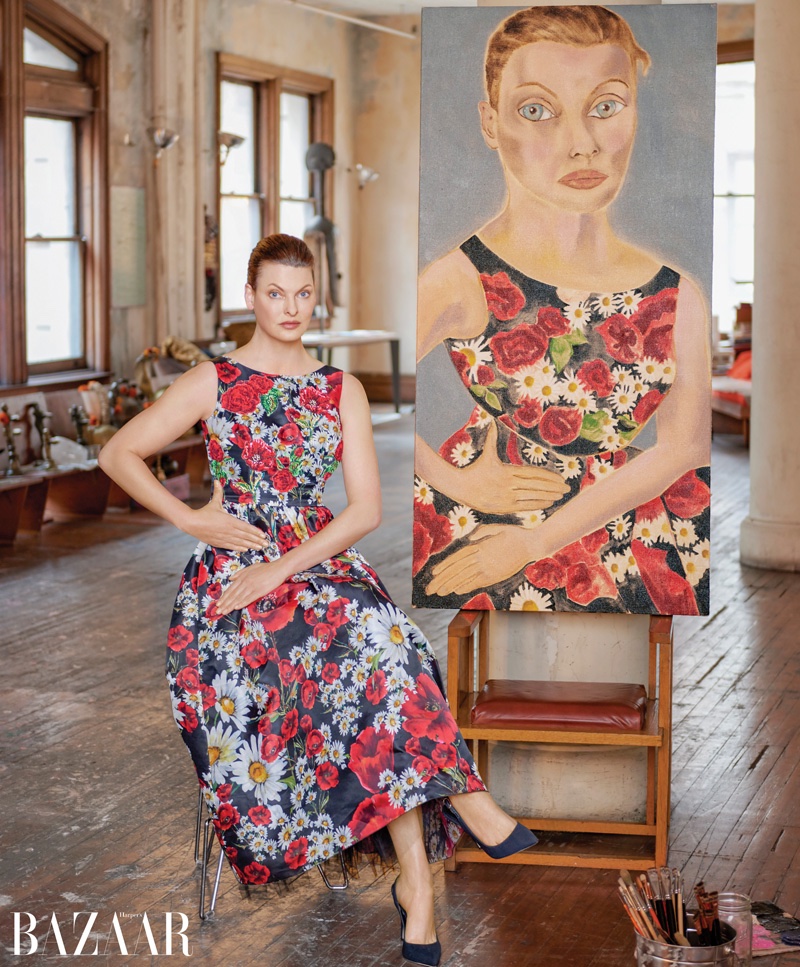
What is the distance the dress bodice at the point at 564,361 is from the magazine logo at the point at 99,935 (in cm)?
142

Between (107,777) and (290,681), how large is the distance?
1.50m

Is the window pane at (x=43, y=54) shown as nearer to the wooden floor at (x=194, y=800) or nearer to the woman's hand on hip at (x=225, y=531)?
the wooden floor at (x=194, y=800)

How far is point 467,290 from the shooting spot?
360 cm

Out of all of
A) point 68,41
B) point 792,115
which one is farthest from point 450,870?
point 68,41

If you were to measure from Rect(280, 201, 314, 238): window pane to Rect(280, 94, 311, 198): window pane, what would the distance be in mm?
91

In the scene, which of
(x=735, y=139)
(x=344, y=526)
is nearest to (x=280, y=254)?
(x=344, y=526)

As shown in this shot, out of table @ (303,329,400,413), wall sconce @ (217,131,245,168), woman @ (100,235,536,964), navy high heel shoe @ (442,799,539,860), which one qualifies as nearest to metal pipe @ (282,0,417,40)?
wall sconce @ (217,131,245,168)

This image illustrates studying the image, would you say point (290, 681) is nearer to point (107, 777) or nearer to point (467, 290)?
point (467, 290)

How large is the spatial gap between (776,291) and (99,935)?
547 cm

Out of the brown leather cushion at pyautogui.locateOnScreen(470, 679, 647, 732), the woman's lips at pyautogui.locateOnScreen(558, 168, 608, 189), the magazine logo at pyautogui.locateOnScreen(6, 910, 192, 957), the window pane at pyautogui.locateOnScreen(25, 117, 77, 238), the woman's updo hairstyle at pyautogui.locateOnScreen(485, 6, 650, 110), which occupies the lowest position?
the magazine logo at pyautogui.locateOnScreen(6, 910, 192, 957)

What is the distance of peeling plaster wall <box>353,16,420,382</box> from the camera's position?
1534 cm

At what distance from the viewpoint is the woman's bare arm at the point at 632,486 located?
355cm

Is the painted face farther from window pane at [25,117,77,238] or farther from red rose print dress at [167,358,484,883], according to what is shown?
window pane at [25,117,77,238]

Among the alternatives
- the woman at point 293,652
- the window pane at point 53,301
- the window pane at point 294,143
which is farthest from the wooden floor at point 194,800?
the window pane at point 294,143
